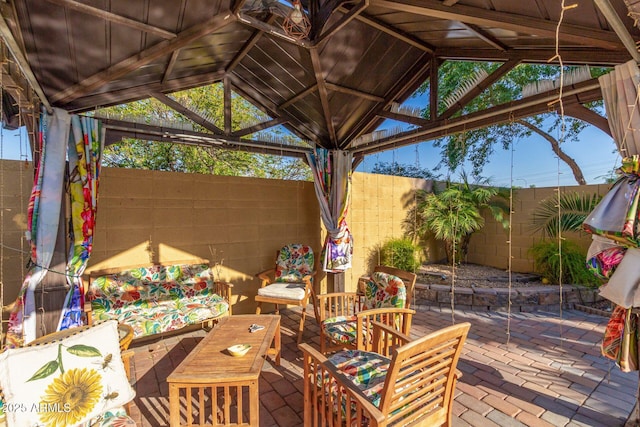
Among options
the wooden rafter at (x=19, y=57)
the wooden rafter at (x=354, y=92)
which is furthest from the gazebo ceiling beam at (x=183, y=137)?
the wooden rafter at (x=354, y=92)

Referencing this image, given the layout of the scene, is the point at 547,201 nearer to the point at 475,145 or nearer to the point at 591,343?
the point at 475,145

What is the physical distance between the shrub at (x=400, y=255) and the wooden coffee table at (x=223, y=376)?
286 cm

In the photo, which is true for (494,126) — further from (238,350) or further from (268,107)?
(238,350)

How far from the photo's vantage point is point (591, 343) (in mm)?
3053

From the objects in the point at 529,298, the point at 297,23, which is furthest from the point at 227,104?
the point at 529,298

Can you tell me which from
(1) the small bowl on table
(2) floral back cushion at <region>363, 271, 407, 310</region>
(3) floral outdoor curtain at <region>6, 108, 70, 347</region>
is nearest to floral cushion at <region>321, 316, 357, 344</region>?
(2) floral back cushion at <region>363, 271, 407, 310</region>

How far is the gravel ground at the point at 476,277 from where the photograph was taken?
15.3 feet

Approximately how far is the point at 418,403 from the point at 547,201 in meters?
4.92

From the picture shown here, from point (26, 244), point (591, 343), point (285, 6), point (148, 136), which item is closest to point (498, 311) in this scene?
point (591, 343)

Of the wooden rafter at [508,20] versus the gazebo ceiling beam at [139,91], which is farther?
the gazebo ceiling beam at [139,91]

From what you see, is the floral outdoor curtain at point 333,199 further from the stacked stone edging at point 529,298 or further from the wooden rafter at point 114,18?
the wooden rafter at point 114,18

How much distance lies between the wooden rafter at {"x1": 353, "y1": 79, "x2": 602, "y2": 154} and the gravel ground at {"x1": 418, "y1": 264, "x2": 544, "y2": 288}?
2.54 meters

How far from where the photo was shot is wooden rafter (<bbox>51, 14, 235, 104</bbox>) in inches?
82.7

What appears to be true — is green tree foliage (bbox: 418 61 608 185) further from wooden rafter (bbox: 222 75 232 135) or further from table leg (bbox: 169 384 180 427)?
table leg (bbox: 169 384 180 427)
